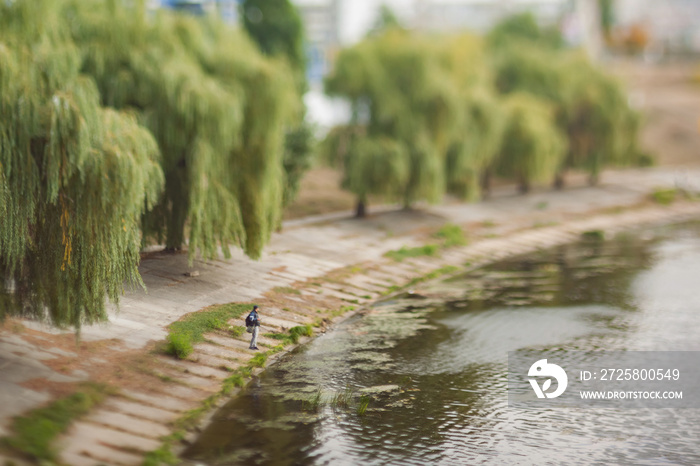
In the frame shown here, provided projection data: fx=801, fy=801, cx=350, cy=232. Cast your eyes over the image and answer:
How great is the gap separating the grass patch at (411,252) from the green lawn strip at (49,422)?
19.2 m

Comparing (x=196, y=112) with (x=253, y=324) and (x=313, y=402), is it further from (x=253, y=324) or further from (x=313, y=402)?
(x=313, y=402)

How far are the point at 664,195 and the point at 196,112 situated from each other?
40.2 metres

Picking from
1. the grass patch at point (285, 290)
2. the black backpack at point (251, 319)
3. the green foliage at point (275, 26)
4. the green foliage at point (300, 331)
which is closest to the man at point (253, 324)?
the black backpack at point (251, 319)

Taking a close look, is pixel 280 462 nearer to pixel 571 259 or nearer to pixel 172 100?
pixel 172 100

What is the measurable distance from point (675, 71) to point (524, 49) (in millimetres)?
71315

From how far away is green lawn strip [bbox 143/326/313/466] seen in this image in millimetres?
15317

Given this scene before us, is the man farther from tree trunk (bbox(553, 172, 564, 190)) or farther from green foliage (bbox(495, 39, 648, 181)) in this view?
tree trunk (bbox(553, 172, 564, 190))

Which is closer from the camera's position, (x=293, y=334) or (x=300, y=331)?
(x=293, y=334)

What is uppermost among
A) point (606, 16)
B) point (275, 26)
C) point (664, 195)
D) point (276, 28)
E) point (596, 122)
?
point (606, 16)

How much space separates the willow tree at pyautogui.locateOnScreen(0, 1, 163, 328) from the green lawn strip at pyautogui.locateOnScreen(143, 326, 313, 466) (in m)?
3.31

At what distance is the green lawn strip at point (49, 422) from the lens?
47.6 ft

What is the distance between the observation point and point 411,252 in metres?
36.3

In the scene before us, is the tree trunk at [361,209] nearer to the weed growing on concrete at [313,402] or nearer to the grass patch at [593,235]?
the grass patch at [593,235]

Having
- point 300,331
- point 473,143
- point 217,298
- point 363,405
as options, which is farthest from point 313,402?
point 473,143
